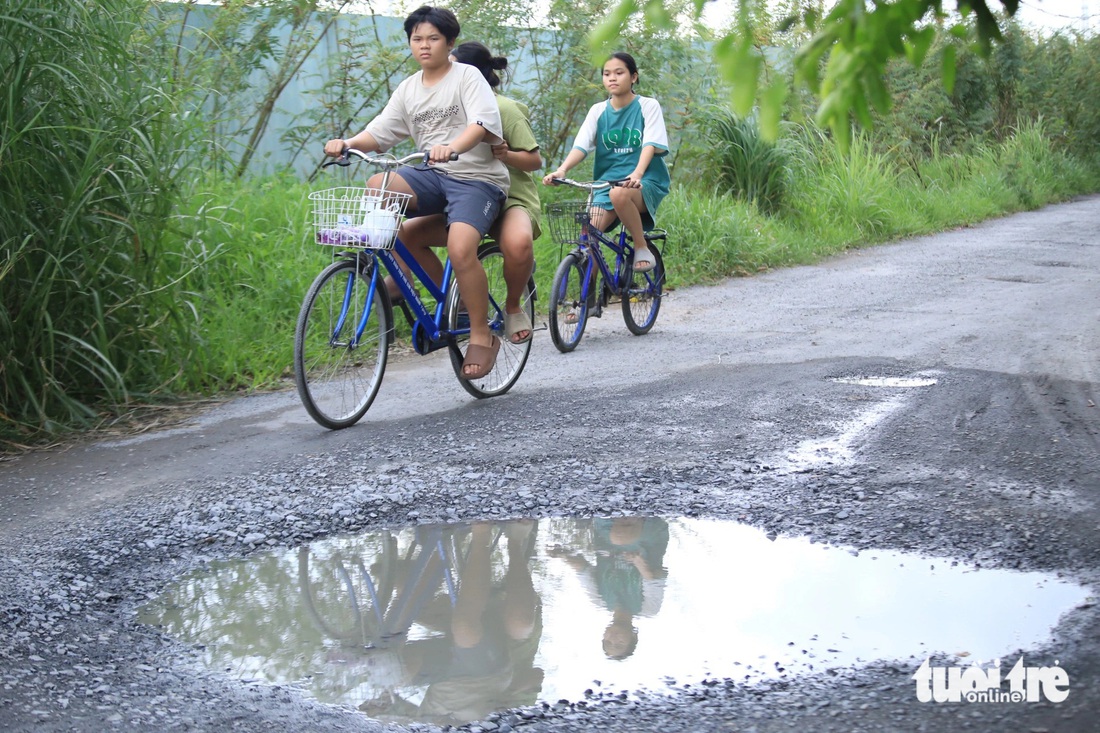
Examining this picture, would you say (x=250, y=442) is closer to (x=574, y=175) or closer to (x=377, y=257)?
(x=377, y=257)

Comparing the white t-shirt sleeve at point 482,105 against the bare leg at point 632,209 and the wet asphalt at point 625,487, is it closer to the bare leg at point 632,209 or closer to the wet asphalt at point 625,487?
the wet asphalt at point 625,487

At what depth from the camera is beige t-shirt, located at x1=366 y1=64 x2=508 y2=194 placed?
5.91m

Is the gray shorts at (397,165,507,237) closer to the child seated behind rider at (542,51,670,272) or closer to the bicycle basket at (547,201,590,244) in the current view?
the bicycle basket at (547,201,590,244)

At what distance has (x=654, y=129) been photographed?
27.0 feet

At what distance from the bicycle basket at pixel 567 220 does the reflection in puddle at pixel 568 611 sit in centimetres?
419

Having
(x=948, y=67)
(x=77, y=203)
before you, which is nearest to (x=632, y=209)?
(x=77, y=203)

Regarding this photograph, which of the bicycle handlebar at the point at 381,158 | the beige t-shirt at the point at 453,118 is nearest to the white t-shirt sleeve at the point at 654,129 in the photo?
the beige t-shirt at the point at 453,118

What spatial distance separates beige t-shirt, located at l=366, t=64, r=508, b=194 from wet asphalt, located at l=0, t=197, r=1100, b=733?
1.30 metres

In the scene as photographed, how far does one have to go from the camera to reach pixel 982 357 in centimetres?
730

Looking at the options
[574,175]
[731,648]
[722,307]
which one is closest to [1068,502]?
[731,648]

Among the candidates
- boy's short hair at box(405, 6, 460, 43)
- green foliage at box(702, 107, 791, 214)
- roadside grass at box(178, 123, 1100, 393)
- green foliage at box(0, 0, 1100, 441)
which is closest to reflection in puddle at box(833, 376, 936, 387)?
green foliage at box(0, 0, 1100, 441)

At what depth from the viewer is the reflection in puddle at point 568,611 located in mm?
3143

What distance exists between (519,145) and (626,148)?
236 cm

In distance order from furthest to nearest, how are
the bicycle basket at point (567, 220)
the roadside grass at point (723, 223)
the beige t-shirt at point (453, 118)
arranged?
the bicycle basket at point (567, 220) < the roadside grass at point (723, 223) < the beige t-shirt at point (453, 118)
